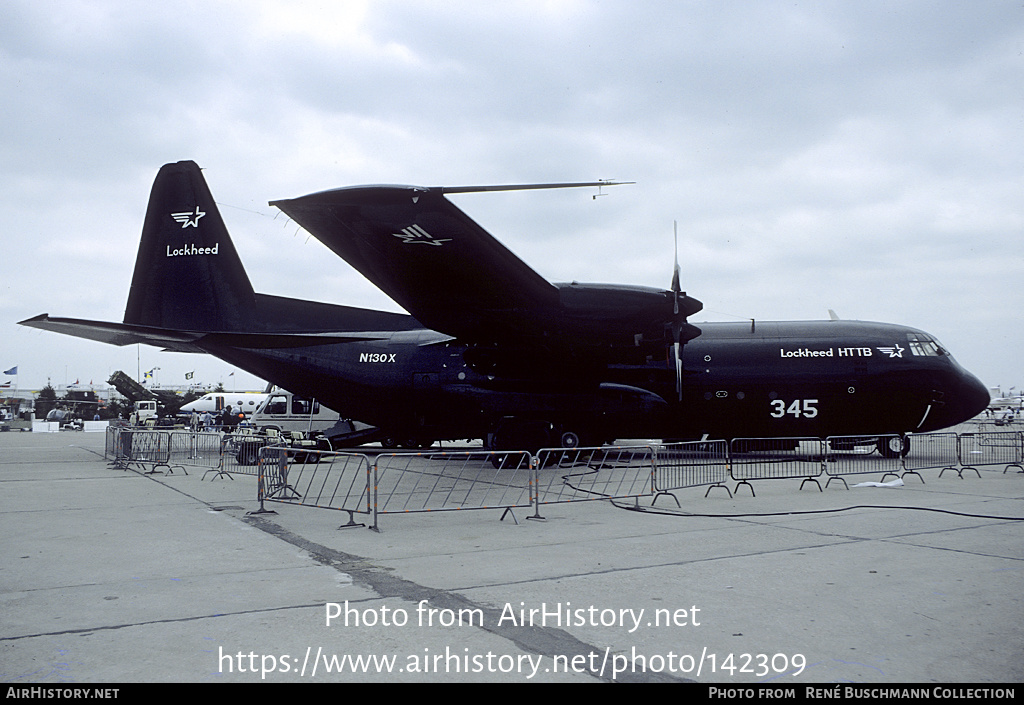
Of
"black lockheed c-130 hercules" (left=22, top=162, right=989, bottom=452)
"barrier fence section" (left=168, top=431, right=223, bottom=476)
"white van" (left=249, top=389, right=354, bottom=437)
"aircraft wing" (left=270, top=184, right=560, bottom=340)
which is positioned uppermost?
"aircraft wing" (left=270, top=184, right=560, bottom=340)

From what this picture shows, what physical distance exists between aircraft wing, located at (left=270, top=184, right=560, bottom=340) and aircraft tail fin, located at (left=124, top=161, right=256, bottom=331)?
19.2ft

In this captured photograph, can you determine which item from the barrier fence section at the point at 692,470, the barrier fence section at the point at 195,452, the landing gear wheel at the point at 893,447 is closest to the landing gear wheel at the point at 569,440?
the barrier fence section at the point at 692,470

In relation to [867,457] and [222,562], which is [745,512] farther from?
[867,457]

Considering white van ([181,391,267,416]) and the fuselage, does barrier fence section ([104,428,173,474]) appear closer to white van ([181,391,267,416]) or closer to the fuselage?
the fuselage

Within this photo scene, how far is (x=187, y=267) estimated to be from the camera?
18.0 meters

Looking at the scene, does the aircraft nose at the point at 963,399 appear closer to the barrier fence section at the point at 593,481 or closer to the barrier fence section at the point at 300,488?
the barrier fence section at the point at 593,481

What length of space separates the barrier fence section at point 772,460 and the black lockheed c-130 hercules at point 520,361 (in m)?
0.71

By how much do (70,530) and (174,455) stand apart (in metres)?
15.2

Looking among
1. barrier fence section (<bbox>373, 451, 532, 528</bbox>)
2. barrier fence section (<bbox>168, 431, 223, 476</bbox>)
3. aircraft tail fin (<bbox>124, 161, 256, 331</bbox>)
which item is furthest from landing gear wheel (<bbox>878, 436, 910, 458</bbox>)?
barrier fence section (<bbox>168, 431, 223, 476</bbox>)

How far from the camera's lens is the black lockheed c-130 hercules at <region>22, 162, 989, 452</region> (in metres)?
15.7

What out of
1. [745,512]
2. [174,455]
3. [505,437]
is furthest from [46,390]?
[745,512]

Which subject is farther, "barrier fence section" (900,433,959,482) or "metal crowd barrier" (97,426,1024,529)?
"barrier fence section" (900,433,959,482)

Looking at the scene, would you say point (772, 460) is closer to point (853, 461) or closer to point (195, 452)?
point (853, 461)

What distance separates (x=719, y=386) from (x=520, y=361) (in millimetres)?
5166
